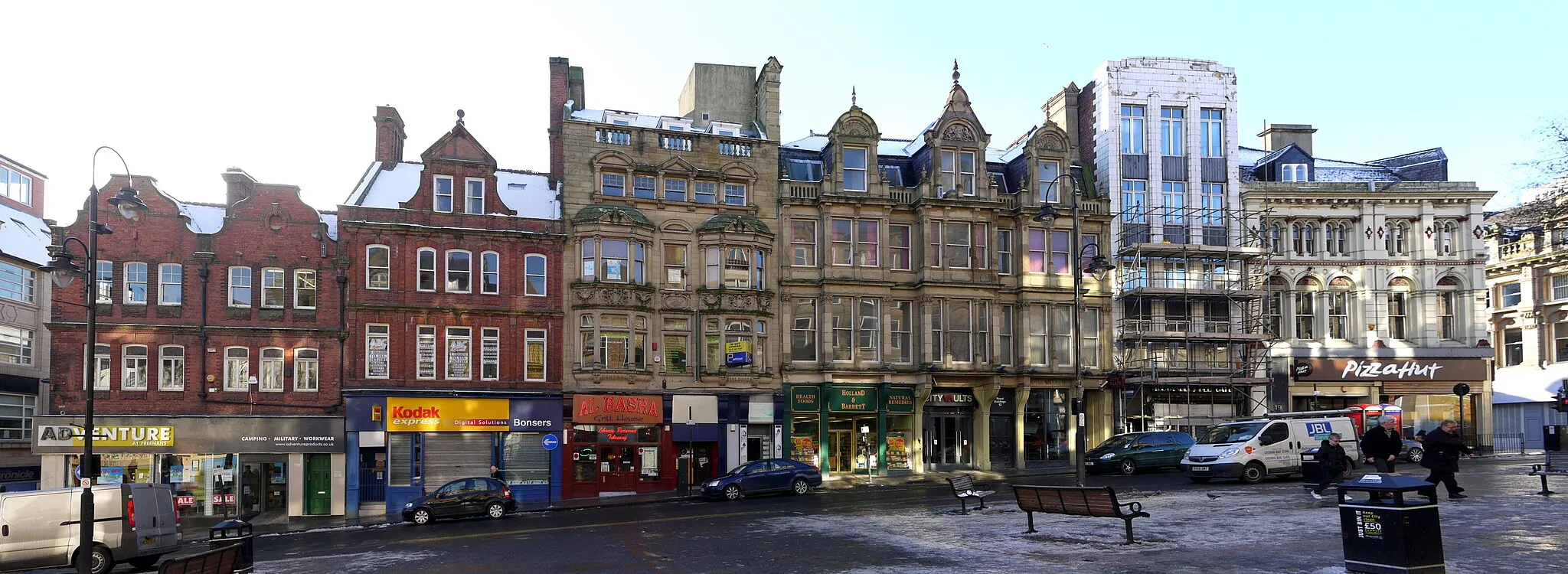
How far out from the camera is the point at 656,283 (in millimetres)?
43562

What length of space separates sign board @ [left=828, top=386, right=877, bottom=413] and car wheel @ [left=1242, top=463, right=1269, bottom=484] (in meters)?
16.4

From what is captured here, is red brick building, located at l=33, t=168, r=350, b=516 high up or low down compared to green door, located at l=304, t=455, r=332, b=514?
up

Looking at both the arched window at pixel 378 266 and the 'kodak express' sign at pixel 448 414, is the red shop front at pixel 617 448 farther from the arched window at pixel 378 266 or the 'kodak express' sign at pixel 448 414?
the arched window at pixel 378 266

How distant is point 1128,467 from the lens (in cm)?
3866

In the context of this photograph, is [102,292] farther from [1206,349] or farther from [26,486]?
[1206,349]

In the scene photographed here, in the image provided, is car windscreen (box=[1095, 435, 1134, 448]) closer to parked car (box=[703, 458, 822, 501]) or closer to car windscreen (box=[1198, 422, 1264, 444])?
car windscreen (box=[1198, 422, 1264, 444])

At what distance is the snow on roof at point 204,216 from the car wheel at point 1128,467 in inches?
1220

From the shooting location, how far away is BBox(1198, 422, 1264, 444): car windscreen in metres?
32.3

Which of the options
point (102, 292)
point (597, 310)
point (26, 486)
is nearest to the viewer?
point (102, 292)

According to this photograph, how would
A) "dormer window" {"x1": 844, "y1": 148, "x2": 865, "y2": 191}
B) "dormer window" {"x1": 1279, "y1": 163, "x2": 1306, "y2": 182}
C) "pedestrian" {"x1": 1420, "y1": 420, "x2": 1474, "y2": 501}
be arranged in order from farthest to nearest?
"dormer window" {"x1": 1279, "y1": 163, "x2": 1306, "y2": 182} < "dormer window" {"x1": 844, "y1": 148, "x2": 865, "y2": 191} < "pedestrian" {"x1": 1420, "y1": 420, "x2": 1474, "y2": 501}

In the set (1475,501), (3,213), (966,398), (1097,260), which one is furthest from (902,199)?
(3,213)

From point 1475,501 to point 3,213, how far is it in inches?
2207

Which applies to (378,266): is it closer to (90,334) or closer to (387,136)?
(387,136)

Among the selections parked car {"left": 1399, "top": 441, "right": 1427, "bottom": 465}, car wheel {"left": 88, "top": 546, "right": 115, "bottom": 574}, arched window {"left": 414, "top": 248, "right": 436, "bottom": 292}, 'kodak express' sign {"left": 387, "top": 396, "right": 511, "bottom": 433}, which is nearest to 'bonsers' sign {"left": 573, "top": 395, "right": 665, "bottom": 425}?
'kodak express' sign {"left": 387, "top": 396, "right": 511, "bottom": 433}
